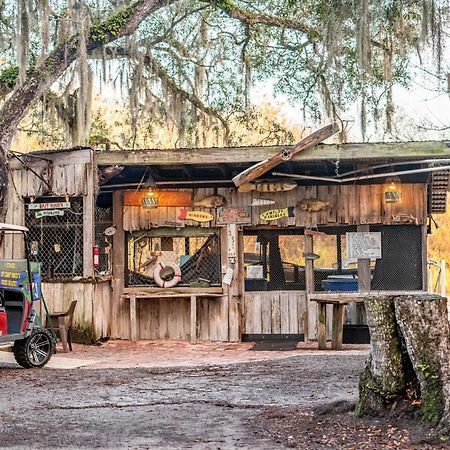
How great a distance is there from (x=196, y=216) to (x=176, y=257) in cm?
84

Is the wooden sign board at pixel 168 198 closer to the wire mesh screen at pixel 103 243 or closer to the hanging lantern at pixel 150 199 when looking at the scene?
the hanging lantern at pixel 150 199

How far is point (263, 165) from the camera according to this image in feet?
41.0

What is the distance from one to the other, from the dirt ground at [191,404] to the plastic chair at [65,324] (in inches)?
23.8

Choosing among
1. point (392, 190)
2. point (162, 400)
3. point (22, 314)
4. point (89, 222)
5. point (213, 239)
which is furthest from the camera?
point (213, 239)

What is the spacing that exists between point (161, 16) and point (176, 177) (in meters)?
4.64

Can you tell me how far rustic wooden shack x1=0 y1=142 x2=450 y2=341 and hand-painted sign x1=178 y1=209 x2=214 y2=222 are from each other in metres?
0.03

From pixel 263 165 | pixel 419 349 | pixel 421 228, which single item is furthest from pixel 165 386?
pixel 421 228

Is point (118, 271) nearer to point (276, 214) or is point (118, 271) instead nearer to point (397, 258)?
point (276, 214)

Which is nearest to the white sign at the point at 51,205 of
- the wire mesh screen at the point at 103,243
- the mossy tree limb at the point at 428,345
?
the wire mesh screen at the point at 103,243

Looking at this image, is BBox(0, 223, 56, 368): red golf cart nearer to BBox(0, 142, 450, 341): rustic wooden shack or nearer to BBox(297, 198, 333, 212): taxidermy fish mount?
BBox(0, 142, 450, 341): rustic wooden shack

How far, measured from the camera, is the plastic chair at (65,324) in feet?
40.0

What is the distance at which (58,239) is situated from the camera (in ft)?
44.7

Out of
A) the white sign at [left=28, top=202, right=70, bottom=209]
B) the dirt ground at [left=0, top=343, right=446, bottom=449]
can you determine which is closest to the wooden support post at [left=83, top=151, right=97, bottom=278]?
the white sign at [left=28, top=202, right=70, bottom=209]

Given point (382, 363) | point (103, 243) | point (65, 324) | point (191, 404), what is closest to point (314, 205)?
point (103, 243)
